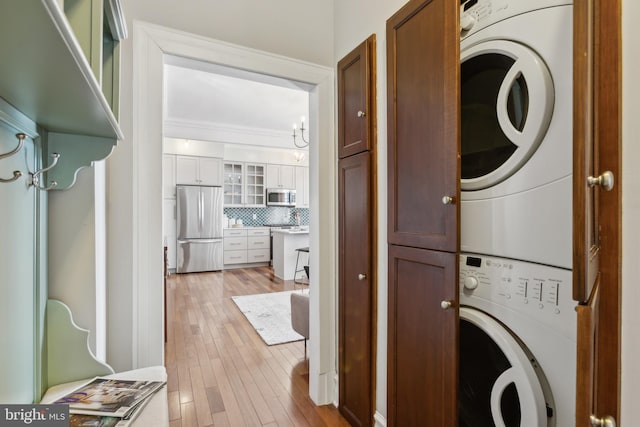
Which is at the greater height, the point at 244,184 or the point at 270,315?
the point at 244,184

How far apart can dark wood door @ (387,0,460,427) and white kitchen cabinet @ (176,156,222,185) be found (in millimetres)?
5438

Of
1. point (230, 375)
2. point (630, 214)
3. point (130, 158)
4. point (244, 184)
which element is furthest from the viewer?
point (244, 184)

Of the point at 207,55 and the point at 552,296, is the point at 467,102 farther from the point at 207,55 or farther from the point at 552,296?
the point at 207,55

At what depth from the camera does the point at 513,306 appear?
3.27 ft

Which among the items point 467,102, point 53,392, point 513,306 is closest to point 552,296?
point 513,306

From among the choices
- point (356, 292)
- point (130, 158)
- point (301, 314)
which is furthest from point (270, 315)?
point (130, 158)

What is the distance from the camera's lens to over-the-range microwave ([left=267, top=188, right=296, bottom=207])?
7125mm

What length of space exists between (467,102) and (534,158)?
405 mm

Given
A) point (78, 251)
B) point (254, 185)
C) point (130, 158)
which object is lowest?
point (78, 251)

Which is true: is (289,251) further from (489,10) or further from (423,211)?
(489,10)

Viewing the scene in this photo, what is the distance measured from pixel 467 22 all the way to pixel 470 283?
970 millimetres

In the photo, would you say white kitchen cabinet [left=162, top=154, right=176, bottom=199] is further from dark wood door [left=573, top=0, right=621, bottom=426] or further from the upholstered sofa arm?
dark wood door [left=573, top=0, right=621, bottom=426]

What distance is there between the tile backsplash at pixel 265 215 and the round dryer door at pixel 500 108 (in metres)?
6.42

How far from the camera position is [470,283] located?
1.14m
